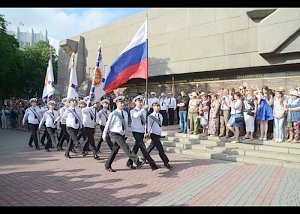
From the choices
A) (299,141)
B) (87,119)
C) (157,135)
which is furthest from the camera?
(87,119)

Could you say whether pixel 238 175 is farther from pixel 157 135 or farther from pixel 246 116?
pixel 246 116

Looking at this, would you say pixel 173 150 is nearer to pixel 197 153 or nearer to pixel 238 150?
pixel 197 153

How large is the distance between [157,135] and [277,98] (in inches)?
173

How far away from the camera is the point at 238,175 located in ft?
26.8

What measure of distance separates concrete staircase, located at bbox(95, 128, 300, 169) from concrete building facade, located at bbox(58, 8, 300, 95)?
228 inches

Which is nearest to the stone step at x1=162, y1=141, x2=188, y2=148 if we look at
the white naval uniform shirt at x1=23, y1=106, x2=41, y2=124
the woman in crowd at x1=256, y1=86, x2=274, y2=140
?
the woman in crowd at x1=256, y1=86, x2=274, y2=140

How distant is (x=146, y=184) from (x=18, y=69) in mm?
29648

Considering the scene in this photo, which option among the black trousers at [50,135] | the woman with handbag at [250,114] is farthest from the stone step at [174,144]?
the black trousers at [50,135]

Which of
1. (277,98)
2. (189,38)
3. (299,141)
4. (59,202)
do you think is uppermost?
(189,38)

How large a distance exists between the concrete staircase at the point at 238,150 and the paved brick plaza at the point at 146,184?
38 centimetres

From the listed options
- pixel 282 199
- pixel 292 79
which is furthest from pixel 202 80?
pixel 282 199

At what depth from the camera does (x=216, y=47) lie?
18.0 meters

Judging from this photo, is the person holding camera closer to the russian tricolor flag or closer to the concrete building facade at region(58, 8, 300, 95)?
the russian tricolor flag

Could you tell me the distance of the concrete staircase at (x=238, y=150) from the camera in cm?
941
